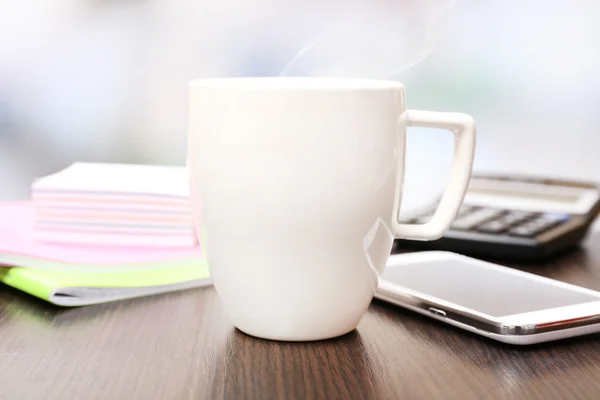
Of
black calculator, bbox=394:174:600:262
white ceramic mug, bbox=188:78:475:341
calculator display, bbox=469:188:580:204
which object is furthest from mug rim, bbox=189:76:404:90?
calculator display, bbox=469:188:580:204

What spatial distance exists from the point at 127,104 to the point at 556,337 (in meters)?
0.68

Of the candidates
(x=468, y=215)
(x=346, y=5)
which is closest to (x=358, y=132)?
(x=468, y=215)

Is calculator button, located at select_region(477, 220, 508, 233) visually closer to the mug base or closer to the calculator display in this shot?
the calculator display

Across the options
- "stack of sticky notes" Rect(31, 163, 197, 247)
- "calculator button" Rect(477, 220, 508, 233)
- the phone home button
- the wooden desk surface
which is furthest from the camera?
"calculator button" Rect(477, 220, 508, 233)

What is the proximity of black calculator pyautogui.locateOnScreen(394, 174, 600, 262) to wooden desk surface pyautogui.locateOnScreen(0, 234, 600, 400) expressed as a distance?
210mm

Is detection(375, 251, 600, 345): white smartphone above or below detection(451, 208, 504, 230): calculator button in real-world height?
above

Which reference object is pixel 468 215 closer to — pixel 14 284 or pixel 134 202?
pixel 134 202

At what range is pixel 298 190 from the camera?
0.39m

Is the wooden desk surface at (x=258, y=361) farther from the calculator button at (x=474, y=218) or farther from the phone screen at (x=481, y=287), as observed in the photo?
the calculator button at (x=474, y=218)

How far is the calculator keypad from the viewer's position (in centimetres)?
70

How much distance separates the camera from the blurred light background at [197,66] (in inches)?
36.4

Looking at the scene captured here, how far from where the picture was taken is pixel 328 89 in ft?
1.27

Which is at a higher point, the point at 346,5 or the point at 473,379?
the point at 346,5

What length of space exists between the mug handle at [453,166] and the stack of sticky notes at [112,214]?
0.23 meters
